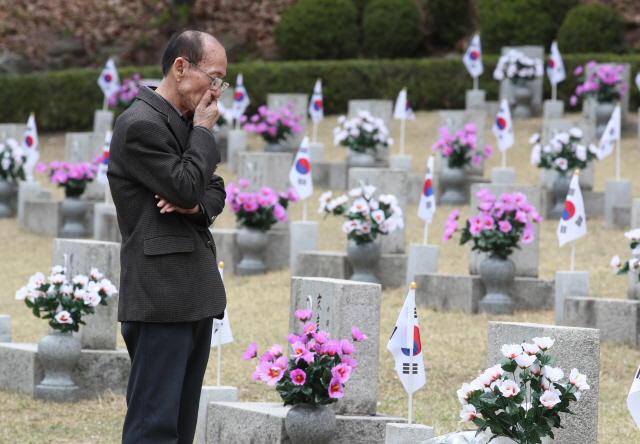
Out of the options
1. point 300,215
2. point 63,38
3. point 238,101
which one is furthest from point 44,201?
point 63,38

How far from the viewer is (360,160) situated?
12.6 m

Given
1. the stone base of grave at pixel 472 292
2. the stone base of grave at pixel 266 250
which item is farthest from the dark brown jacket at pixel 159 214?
the stone base of grave at pixel 266 250

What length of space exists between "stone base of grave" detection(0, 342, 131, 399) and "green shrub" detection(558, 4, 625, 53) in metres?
13.7

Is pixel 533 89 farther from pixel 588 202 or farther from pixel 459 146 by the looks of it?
pixel 588 202

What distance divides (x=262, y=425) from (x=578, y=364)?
1.43 meters

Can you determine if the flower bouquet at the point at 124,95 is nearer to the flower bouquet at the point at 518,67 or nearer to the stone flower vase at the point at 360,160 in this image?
the stone flower vase at the point at 360,160

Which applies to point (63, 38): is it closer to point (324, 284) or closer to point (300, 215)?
point (300, 215)

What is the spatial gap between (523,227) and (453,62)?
10515 millimetres

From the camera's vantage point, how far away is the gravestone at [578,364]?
378 centimetres

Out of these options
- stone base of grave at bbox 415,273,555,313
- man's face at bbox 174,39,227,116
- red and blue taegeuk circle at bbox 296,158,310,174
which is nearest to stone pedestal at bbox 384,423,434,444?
man's face at bbox 174,39,227,116

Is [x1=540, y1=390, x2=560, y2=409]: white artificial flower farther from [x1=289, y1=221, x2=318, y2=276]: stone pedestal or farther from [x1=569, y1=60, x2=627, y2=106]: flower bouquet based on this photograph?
[x1=569, y1=60, x2=627, y2=106]: flower bouquet

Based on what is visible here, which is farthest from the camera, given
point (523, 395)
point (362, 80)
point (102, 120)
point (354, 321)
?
point (362, 80)

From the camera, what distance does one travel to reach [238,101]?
14930 millimetres

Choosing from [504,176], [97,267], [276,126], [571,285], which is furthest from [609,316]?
[276,126]
